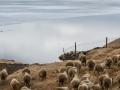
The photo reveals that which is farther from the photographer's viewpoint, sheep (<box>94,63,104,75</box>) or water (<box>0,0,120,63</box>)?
water (<box>0,0,120,63</box>)

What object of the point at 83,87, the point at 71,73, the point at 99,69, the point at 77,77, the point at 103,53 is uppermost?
the point at 103,53

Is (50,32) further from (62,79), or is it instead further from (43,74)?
(62,79)

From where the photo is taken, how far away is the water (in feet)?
210

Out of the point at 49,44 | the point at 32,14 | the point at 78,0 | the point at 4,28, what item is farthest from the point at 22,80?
the point at 78,0

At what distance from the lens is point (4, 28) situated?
80250 millimetres

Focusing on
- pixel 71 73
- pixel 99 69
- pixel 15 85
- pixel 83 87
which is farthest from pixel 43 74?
pixel 83 87

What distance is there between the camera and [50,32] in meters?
81.7

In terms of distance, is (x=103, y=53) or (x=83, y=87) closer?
(x=83, y=87)

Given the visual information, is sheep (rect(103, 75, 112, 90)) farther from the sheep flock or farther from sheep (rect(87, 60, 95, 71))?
sheep (rect(87, 60, 95, 71))

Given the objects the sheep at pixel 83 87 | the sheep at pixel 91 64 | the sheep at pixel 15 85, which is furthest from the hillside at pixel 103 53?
the sheep at pixel 83 87

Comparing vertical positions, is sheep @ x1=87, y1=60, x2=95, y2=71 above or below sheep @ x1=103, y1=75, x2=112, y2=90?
above

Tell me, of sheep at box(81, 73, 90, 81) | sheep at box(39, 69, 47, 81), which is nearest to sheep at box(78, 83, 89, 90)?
sheep at box(81, 73, 90, 81)

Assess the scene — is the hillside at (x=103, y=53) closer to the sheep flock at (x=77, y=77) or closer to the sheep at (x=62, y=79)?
the sheep flock at (x=77, y=77)

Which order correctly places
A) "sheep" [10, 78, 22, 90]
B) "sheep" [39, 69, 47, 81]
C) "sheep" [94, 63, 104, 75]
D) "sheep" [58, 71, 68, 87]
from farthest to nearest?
1. "sheep" [39, 69, 47, 81]
2. "sheep" [94, 63, 104, 75]
3. "sheep" [58, 71, 68, 87]
4. "sheep" [10, 78, 22, 90]
